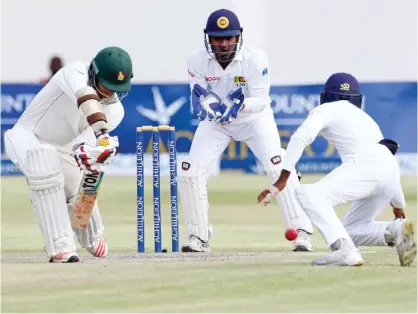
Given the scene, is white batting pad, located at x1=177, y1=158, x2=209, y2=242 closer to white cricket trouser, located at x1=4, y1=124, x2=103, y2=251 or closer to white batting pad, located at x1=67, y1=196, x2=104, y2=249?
white batting pad, located at x1=67, y1=196, x2=104, y2=249

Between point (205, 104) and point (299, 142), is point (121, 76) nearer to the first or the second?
point (299, 142)

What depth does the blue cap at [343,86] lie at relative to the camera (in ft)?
30.1

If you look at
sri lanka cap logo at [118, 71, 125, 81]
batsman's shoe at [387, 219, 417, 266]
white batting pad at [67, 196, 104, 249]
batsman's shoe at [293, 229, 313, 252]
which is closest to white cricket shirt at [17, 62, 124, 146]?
sri lanka cap logo at [118, 71, 125, 81]

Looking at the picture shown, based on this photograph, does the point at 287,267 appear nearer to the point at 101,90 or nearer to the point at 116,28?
the point at 101,90

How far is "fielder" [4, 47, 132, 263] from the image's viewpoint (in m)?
8.80

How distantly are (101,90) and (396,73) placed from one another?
13.3 m

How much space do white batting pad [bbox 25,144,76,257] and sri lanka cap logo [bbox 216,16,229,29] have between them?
1.74 m

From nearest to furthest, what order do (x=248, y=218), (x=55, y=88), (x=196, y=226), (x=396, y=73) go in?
(x=55, y=88)
(x=196, y=226)
(x=248, y=218)
(x=396, y=73)

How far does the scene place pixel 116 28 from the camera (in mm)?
22297

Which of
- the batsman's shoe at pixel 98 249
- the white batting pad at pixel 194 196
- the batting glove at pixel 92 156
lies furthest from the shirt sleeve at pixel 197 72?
the batting glove at pixel 92 156

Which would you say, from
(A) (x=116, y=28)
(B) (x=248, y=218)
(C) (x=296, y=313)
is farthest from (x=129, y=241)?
(A) (x=116, y=28)

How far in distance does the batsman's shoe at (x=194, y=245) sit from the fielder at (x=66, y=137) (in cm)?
107

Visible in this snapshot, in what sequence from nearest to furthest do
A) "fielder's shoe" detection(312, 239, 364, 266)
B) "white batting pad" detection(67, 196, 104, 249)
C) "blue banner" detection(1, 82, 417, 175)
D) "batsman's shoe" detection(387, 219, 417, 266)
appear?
"fielder's shoe" detection(312, 239, 364, 266)
"batsman's shoe" detection(387, 219, 417, 266)
"white batting pad" detection(67, 196, 104, 249)
"blue banner" detection(1, 82, 417, 175)

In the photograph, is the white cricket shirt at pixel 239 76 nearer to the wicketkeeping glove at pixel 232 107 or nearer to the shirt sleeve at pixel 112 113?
the wicketkeeping glove at pixel 232 107
